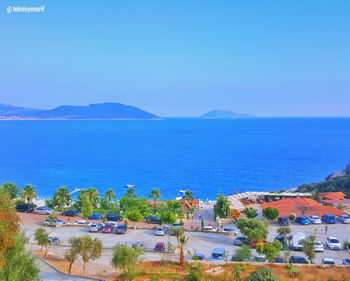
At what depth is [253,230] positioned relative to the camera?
26500mm

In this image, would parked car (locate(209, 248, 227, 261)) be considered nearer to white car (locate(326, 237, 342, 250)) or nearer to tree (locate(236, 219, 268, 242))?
tree (locate(236, 219, 268, 242))

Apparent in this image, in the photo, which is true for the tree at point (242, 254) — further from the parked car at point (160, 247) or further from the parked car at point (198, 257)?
the parked car at point (160, 247)

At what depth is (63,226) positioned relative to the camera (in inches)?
1254

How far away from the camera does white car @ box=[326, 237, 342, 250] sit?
88.5ft

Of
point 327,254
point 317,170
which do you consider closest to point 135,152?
point 317,170

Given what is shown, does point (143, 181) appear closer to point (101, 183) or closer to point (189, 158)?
point (101, 183)

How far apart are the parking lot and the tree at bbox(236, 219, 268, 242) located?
135 centimetres

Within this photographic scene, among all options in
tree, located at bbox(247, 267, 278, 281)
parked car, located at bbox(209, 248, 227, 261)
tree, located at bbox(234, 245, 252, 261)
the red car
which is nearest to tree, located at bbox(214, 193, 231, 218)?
the red car

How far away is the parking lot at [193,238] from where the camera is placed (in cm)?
2550

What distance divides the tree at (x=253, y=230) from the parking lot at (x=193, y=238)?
1.35 meters

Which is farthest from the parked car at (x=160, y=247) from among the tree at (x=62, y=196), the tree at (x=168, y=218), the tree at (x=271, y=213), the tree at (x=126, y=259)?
the tree at (x=62, y=196)

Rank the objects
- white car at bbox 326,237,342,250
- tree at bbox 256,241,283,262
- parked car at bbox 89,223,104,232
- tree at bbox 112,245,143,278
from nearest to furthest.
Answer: tree at bbox 112,245,143,278
tree at bbox 256,241,283,262
white car at bbox 326,237,342,250
parked car at bbox 89,223,104,232

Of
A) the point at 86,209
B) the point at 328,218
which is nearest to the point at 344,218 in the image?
the point at 328,218

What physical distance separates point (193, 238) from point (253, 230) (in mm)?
5098
